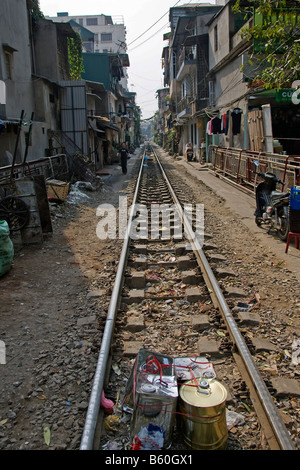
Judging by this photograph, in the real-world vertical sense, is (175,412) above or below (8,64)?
below

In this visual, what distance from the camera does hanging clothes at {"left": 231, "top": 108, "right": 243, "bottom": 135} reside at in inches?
738

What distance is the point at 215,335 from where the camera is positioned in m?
4.46

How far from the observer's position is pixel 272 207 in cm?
841

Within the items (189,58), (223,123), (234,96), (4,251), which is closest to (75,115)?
(223,123)

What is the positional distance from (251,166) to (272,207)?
19.6 feet

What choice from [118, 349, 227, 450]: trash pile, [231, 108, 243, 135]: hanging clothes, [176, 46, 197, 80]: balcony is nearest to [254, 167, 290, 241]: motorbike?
[118, 349, 227, 450]: trash pile

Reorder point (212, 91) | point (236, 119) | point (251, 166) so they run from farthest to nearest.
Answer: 1. point (212, 91)
2. point (236, 119)
3. point (251, 166)

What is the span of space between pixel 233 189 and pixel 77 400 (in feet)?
43.6

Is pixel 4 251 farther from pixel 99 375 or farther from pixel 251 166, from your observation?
pixel 251 166

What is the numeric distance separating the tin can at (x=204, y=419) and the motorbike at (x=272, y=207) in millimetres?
5553

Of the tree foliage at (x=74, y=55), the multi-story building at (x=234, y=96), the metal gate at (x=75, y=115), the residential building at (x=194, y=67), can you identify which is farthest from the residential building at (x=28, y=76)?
the residential building at (x=194, y=67)

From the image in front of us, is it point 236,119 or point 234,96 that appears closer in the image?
point 236,119

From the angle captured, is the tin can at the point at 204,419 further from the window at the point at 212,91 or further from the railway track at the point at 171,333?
the window at the point at 212,91
